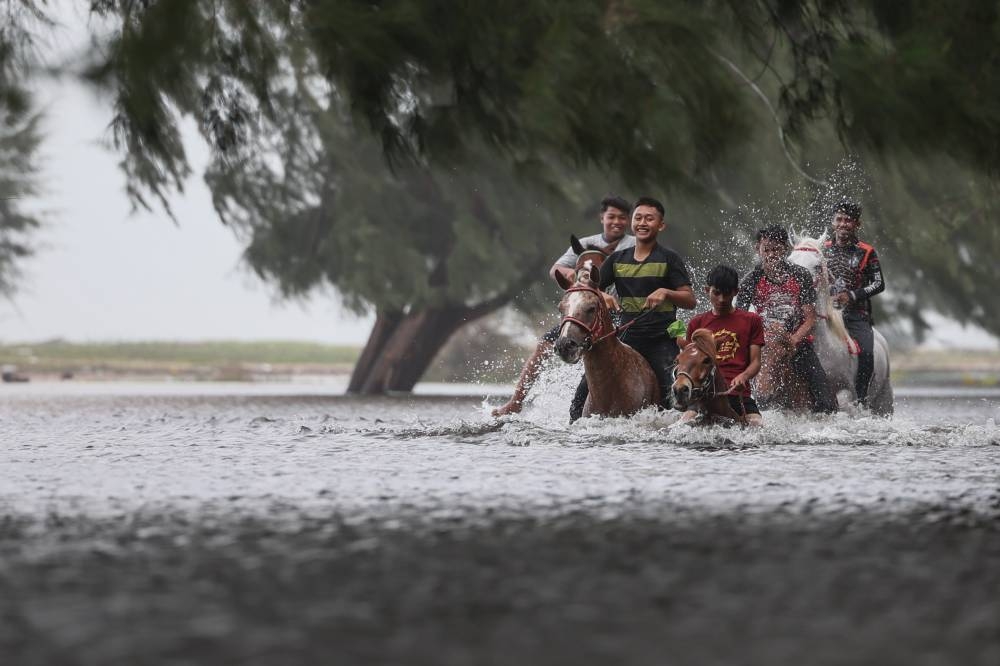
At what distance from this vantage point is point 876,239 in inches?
1126

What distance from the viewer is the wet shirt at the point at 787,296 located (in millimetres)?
13242

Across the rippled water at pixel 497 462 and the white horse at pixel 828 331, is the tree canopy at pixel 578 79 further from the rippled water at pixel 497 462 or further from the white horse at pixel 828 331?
the white horse at pixel 828 331

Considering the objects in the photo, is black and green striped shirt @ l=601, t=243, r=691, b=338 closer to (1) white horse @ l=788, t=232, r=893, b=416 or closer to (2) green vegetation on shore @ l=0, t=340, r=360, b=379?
(1) white horse @ l=788, t=232, r=893, b=416

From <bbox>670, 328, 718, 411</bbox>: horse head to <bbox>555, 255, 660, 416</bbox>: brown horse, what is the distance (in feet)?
2.10

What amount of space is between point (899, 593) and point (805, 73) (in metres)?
4.32

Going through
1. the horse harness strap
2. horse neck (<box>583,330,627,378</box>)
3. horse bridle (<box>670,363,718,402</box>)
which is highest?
the horse harness strap

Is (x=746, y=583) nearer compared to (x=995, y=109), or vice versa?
(x=746, y=583)

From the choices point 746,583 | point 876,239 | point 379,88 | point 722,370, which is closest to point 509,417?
point 722,370

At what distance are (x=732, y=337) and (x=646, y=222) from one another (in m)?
1.00

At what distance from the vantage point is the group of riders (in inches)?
464

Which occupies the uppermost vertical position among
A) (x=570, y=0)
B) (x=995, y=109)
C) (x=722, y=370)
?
(x=570, y=0)

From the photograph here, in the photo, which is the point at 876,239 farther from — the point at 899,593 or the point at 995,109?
the point at 899,593

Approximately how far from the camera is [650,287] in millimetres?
12039

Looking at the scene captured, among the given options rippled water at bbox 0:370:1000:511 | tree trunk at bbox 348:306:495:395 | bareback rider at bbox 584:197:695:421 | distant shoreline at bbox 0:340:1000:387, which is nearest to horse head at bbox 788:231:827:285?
rippled water at bbox 0:370:1000:511
